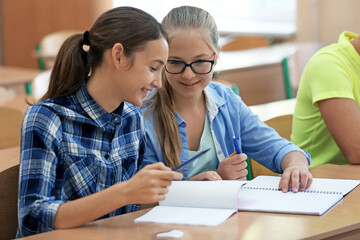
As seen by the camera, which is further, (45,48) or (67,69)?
(45,48)

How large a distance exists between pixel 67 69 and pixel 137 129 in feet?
0.88

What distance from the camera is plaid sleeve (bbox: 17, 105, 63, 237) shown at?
4.66 feet

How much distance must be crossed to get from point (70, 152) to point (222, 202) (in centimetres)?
39

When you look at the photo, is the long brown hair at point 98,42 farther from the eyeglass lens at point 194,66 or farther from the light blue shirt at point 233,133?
the light blue shirt at point 233,133

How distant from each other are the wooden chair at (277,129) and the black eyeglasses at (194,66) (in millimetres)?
516

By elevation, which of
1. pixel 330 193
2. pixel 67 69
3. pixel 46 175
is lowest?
pixel 330 193

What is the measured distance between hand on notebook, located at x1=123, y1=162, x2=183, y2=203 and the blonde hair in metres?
0.50

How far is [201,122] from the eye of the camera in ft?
6.52

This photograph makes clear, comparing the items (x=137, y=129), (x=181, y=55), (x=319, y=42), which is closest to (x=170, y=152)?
(x=137, y=129)

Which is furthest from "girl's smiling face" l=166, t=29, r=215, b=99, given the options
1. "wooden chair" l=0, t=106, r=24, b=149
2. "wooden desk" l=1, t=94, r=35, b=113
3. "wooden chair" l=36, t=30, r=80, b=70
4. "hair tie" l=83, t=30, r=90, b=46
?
"wooden chair" l=36, t=30, r=80, b=70

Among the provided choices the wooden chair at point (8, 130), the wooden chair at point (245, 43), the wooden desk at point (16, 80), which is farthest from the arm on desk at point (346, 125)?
the wooden chair at point (245, 43)

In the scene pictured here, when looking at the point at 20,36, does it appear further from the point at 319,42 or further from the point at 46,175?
the point at 46,175

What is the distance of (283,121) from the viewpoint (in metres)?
2.37

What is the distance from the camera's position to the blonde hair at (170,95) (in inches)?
71.9
